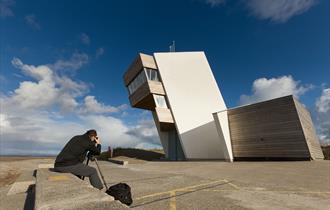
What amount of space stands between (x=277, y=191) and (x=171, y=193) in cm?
322

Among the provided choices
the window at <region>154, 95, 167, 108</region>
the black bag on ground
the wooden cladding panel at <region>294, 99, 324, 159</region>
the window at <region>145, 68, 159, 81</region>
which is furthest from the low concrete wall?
the window at <region>145, 68, 159, 81</region>

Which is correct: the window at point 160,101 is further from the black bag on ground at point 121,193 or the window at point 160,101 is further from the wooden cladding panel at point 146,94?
the black bag on ground at point 121,193

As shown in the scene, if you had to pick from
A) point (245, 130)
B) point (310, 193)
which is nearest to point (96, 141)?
point (310, 193)

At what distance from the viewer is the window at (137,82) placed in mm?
27089

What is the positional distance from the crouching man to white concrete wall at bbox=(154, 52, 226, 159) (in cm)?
1975

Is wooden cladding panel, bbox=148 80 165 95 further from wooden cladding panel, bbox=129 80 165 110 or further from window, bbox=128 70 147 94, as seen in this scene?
window, bbox=128 70 147 94

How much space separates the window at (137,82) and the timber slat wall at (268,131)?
415 inches

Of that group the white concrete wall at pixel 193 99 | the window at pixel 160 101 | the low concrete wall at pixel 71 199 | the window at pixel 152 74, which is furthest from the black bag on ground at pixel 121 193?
the window at pixel 152 74

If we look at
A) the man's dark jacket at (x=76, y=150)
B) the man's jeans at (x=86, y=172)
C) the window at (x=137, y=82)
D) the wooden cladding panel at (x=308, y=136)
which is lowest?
the man's jeans at (x=86, y=172)

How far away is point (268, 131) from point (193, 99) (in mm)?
9556

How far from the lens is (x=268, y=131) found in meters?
19.8

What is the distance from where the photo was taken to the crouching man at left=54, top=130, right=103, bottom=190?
5.23 m

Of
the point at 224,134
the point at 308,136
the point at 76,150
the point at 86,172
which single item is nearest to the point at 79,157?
the point at 76,150

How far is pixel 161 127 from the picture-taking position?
29.4 m
